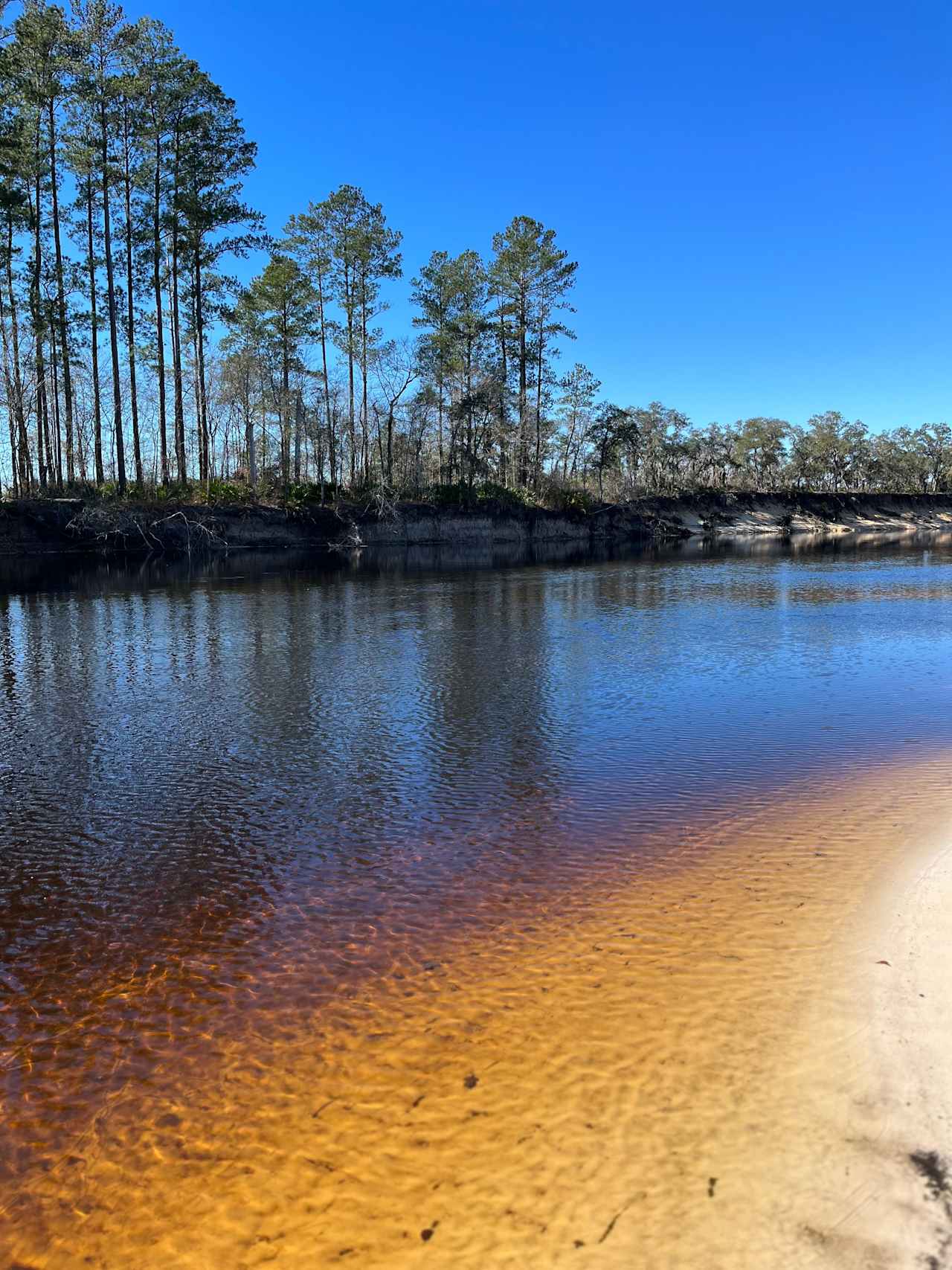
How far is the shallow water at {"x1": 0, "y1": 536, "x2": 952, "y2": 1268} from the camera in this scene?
338 cm

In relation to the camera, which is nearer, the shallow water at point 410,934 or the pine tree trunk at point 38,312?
the shallow water at point 410,934

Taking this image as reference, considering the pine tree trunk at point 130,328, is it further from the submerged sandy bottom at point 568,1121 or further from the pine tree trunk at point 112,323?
the submerged sandy bottom at point 568,1121

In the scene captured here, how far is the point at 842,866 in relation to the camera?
633 cm

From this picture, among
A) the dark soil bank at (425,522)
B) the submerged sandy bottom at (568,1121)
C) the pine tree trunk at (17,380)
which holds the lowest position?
the submerged sandy bottom at (568,1121)

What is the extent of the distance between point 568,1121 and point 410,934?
201 cm

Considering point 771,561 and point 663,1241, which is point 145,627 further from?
point 771,561

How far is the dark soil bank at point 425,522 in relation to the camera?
39656 mm

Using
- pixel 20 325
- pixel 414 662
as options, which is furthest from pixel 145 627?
pixel 20 325

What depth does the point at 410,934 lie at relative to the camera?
18.1ft

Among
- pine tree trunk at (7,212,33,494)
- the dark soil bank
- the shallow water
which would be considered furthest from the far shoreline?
the shallow water

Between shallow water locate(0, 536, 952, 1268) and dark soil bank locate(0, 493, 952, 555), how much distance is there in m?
28.8

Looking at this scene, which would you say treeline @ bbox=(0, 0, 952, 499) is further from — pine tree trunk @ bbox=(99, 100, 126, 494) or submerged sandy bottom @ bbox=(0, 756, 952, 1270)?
submerged sandy bottom @ bbox=(0, 756, 952, 1270)

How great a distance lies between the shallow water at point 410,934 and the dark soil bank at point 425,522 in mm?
28828

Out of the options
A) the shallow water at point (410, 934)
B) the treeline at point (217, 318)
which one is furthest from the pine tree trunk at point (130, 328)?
the shallow water at point (410, 934)
